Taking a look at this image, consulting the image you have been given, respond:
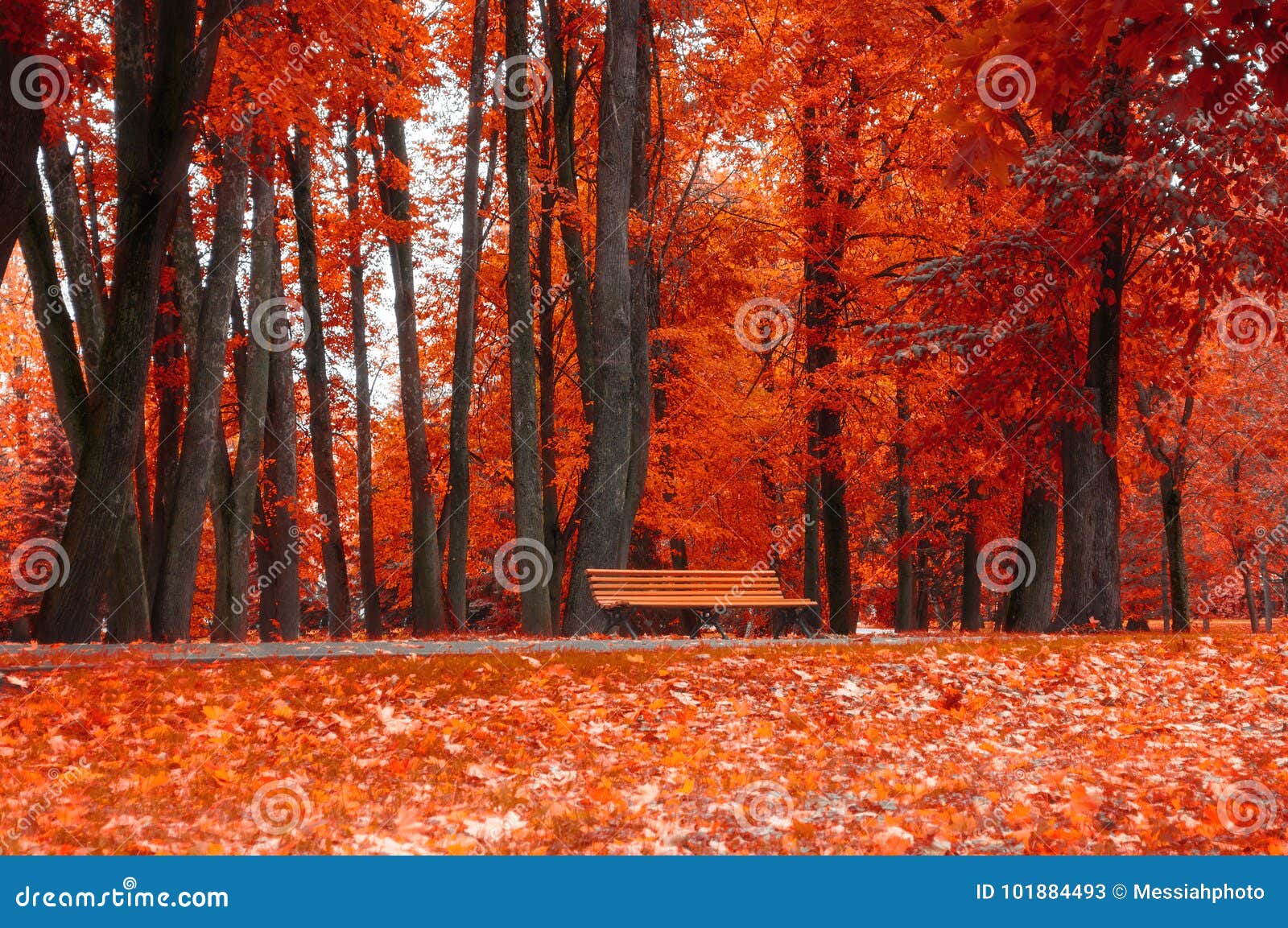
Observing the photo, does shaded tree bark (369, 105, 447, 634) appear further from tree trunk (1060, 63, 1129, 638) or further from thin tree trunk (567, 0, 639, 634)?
Result: tree trunk (1060, 63, 1129, 638)

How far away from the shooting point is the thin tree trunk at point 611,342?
13.7 metres

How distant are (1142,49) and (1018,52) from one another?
0.64 metres

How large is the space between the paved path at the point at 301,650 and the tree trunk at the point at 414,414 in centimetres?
634

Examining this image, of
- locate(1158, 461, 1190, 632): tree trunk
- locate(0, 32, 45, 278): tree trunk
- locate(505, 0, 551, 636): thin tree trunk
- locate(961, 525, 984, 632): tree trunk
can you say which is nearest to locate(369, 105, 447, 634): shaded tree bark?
locate(505, 0, 551, 636): thin tree trunk

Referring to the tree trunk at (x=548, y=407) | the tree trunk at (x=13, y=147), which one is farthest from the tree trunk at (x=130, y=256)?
the tree trunk at (x=548, y=407)

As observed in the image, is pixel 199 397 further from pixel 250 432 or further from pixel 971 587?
pixel 971 587

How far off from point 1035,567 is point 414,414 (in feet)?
29.7

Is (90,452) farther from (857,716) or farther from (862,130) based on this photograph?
(862,130)

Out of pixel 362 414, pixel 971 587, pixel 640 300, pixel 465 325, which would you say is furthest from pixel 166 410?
pixel 971 587

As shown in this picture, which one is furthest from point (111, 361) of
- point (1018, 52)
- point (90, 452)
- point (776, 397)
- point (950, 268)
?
point (776, 397)

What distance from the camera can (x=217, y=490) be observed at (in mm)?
18672

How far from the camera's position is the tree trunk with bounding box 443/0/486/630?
16766 mm

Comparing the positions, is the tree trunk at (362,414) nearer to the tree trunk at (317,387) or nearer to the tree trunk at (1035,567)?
the tree trunk at (317,387)

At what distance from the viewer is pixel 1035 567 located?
16.2 meters
